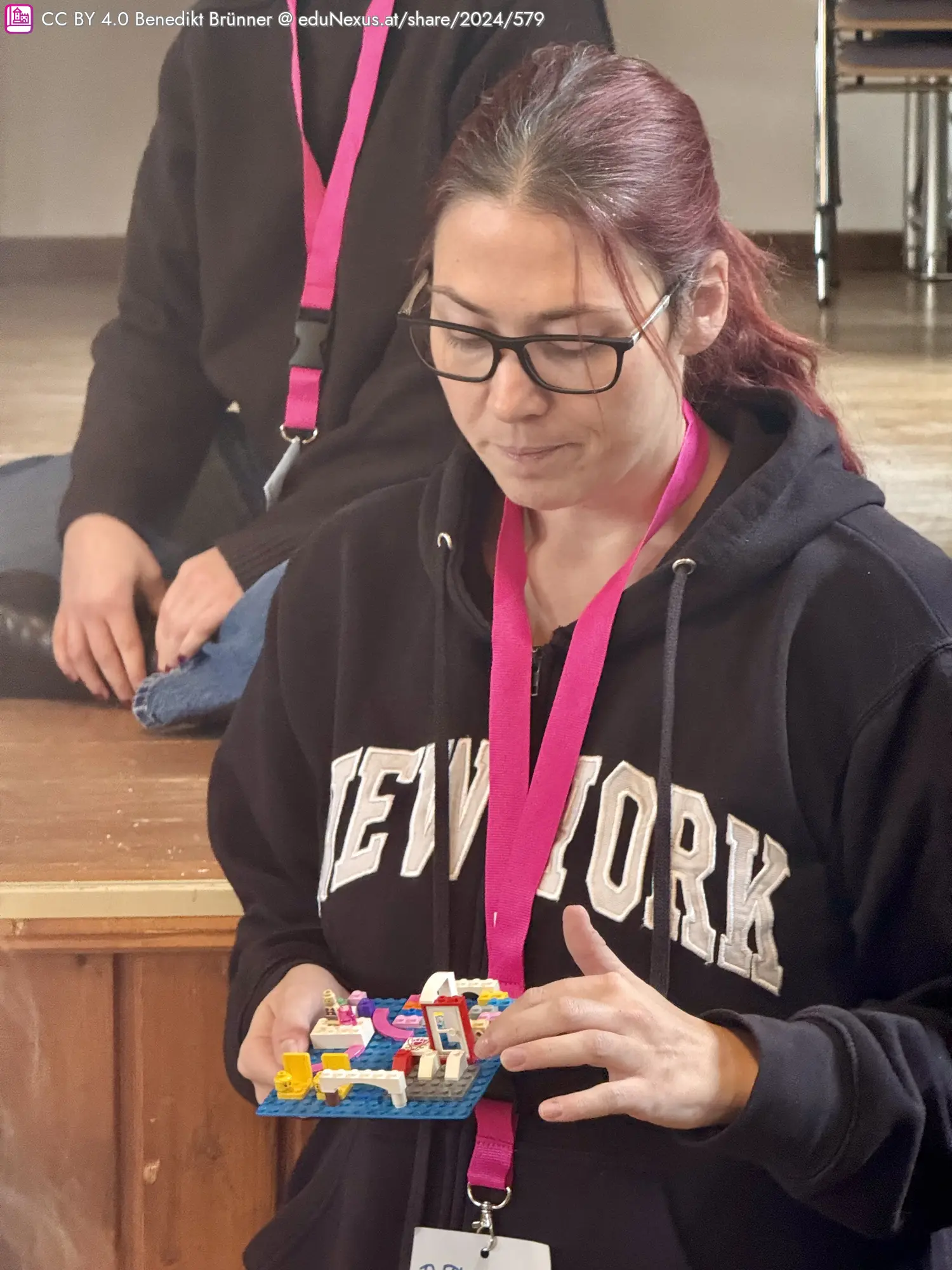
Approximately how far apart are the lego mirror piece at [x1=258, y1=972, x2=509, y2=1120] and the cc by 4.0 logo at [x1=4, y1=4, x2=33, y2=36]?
77cm

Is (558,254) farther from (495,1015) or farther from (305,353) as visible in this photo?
(495,1015)

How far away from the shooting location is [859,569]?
0.80 meters

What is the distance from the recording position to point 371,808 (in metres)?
0.93

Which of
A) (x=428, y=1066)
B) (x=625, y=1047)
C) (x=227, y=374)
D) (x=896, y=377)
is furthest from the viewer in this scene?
(x=227, y=374)

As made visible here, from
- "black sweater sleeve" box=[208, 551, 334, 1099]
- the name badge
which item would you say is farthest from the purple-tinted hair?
the name badge

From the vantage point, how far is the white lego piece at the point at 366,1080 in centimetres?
80

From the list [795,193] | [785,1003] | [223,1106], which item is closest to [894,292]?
[795,193]

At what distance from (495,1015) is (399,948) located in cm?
11

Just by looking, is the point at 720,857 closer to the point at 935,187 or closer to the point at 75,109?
the point at 935,187

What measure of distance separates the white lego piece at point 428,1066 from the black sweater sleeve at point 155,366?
1.61 feet

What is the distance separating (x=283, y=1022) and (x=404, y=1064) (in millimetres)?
110

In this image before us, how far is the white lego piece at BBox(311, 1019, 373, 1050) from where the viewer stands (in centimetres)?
84

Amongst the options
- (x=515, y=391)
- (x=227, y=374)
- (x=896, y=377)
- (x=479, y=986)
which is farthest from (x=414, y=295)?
(x=479, y=986)

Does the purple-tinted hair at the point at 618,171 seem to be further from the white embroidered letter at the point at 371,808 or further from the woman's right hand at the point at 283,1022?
the woman's right hand at the point at 283,1022
